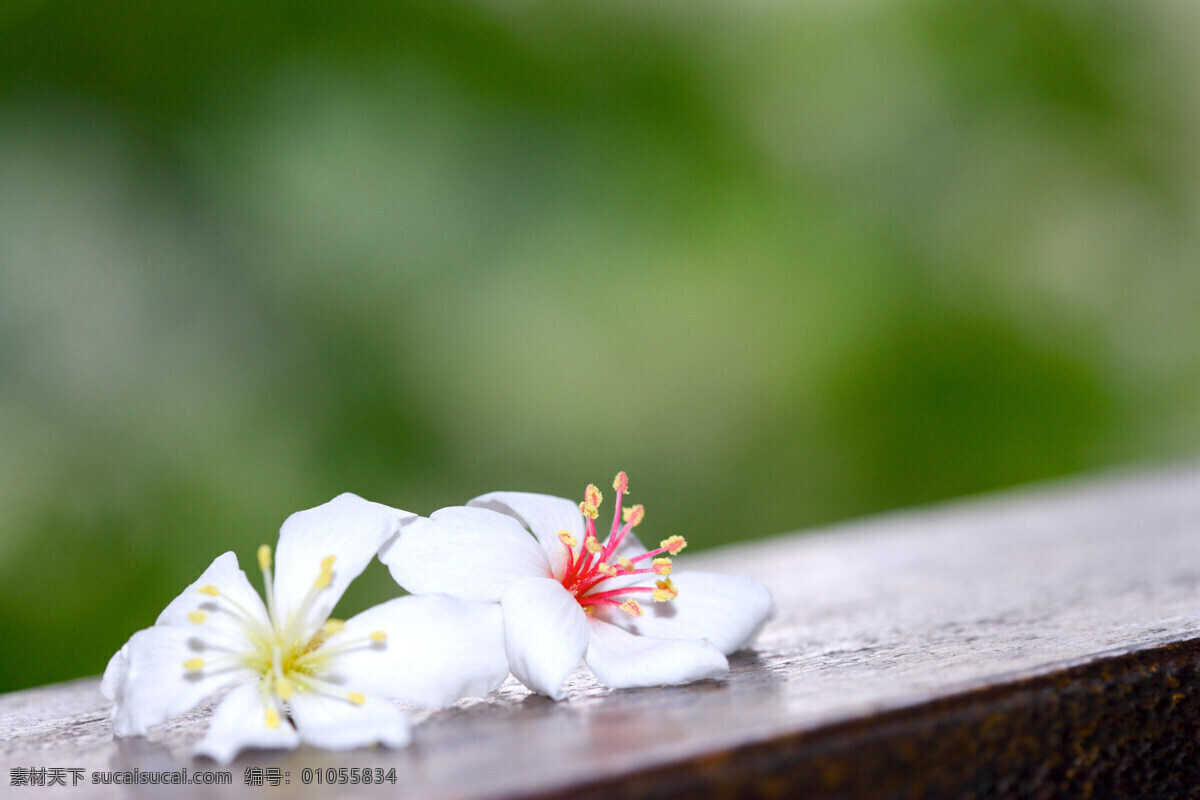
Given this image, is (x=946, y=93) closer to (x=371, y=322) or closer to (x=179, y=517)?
(x=371, y=322)

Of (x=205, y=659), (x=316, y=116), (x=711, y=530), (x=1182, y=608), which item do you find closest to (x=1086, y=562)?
(x=1182, y=608)

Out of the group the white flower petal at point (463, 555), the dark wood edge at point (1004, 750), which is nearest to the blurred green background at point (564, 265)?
the white flower petal at point (463, 555)

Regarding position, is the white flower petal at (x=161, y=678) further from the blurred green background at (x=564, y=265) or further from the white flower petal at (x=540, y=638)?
the blurred green background at (x=564, y=265)

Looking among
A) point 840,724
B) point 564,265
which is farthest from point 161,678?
point 564,265

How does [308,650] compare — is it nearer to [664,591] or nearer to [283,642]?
[283,642]

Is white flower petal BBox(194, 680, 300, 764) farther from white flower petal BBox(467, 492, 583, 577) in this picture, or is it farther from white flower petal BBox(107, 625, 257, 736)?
white flower petal BBox(467, 492, 583, 577)

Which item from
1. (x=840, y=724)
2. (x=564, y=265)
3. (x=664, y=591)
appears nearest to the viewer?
(x=840, y=724)

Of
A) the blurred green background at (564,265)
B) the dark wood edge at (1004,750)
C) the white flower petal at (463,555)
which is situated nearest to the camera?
the dark wood edge at (1004,750)
